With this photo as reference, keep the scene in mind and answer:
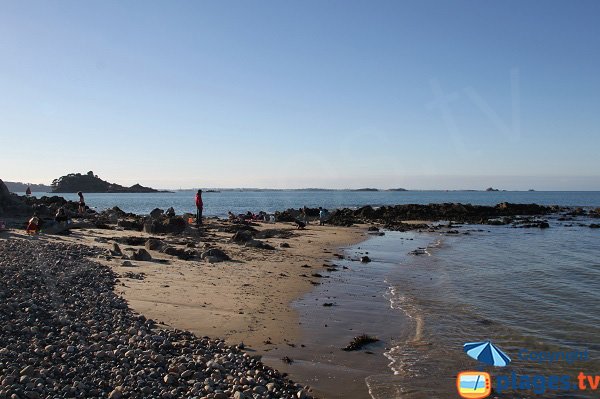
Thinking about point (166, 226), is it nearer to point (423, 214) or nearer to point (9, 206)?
point (9, 206)

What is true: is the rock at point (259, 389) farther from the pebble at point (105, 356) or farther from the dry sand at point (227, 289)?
the dry sand at point (227, 289)

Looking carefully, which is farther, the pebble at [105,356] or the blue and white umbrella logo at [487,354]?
the blue and white umbrella logo at [487,354]

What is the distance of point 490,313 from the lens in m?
11.1

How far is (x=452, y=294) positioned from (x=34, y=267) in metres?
11.5

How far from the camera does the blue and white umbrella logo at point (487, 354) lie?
7.88 meters

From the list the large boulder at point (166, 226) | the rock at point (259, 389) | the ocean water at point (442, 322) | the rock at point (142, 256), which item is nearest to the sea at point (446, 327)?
the ocean water at point (442, 322)

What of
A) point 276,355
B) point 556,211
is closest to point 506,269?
point 276,355

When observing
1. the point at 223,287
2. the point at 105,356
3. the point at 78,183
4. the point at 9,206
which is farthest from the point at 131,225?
the point at 78,183

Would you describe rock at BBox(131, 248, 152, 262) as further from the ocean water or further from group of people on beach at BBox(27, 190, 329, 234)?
group of people on beach at BBox(27, 190, 329, 234)

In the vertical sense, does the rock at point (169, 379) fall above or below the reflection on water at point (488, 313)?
above

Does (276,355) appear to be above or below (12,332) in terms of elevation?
below

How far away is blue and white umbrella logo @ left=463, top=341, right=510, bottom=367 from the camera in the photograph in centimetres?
788

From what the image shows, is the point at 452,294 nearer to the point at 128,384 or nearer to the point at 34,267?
the point at 128,384

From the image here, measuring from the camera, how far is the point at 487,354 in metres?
8.05
